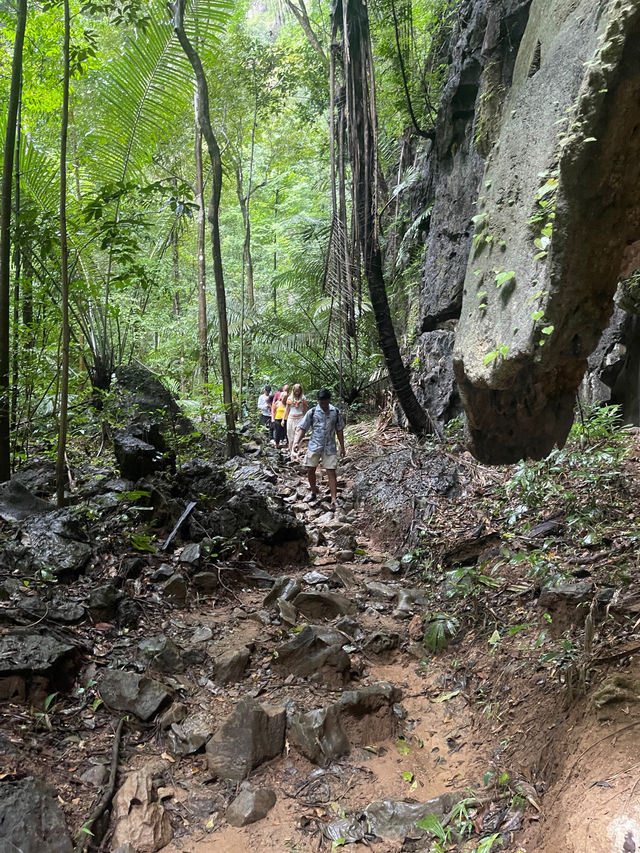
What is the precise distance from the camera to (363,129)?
19.9 ft

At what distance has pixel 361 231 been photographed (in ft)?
22.4

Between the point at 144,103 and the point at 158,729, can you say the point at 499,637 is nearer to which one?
the point at 158,729

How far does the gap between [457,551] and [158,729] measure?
2925mm

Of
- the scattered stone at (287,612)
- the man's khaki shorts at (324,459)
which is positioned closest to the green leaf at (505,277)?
the scattered stone at (287,612)

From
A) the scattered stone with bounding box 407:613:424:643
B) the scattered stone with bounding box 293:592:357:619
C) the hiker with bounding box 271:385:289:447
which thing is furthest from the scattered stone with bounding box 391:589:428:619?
the hiker with bounding box 271:385:289:447

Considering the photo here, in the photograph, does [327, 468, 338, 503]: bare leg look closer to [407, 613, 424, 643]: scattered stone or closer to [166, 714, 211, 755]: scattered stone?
[407, 613, 424, 643]: scattered stone

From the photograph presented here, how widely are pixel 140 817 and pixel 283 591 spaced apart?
225cm

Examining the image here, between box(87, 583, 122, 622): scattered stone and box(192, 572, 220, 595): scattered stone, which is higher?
box(87, 583, 122, 622): scattered stone

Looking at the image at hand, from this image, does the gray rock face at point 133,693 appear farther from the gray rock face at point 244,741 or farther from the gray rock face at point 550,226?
the gray rock face at point 550,226

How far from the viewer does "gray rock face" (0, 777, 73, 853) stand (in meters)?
2.22

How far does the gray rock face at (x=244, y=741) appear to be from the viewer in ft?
9.84

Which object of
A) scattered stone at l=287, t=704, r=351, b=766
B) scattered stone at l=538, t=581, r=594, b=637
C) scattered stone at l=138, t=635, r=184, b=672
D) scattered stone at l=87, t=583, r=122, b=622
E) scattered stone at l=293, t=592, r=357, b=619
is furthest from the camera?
scattered stone at l=293, t=592, r=357, b=619

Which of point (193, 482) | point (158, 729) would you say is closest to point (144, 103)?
point (193, 482)

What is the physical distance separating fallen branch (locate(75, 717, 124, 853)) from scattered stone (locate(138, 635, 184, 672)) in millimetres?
532
